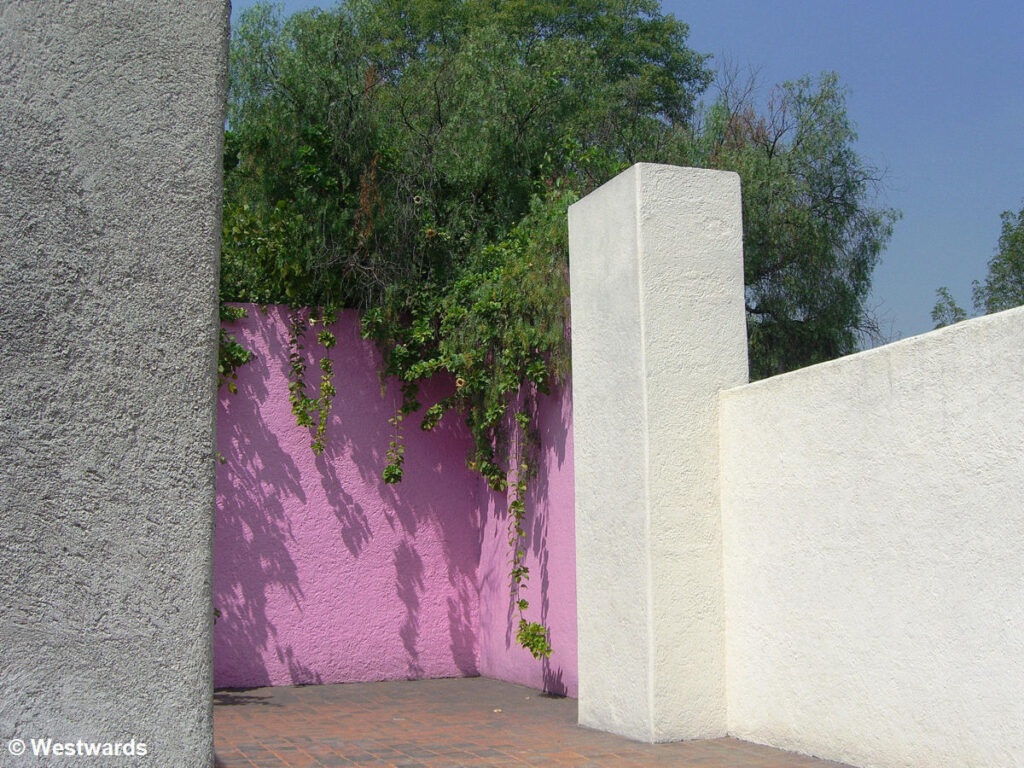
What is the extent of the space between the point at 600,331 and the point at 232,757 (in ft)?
9.80

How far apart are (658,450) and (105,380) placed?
3.64 meters

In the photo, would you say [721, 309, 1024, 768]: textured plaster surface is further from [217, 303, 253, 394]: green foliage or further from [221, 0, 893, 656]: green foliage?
[217, 303, 253, 394]: green foliage

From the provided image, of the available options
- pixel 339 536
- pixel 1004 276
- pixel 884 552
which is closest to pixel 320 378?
pixel 339 536

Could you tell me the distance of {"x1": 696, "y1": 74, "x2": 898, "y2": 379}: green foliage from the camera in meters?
13.3

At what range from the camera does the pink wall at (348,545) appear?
7.73 m

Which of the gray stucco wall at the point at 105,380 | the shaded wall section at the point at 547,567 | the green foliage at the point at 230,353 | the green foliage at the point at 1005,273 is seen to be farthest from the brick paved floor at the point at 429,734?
the green foliage at the point at 1005,273

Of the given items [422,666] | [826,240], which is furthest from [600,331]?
[826,240]

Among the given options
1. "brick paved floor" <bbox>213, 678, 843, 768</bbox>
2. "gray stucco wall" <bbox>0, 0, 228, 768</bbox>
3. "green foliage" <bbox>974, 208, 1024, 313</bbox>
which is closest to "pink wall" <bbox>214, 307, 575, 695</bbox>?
"brick paved floor" <bbox>213, 678, 843, 768</bbox>

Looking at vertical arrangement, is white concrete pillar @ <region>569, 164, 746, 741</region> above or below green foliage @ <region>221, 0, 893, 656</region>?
below

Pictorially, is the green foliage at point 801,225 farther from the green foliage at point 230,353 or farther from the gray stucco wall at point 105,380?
the gray stucco wall at point 105,380

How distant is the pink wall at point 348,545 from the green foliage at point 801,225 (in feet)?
21.0

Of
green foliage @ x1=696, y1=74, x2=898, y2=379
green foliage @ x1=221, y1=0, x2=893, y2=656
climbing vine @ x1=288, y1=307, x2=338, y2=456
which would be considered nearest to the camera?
green foliage @ x1=221, y1=0, x2=893, y2=656

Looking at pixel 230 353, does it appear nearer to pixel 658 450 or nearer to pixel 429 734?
pixel 429 734

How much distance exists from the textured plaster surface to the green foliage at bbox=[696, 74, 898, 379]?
829cm
